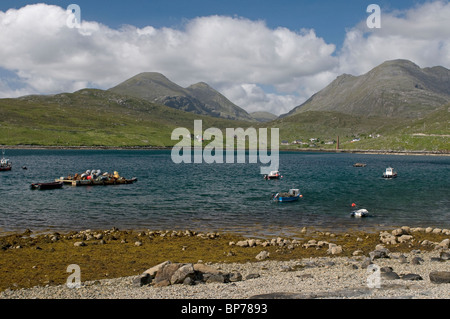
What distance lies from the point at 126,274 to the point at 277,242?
14255 mm

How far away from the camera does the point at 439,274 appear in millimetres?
21422

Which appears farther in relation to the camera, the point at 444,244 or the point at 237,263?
the point at 444,244

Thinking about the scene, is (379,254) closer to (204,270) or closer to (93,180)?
(204,270)

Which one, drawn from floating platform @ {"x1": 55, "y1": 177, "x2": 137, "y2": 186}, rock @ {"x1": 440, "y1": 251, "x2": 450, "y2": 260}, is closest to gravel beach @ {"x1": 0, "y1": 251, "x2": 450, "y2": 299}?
rock @ {"x1": 440, "y1": 251, "x2": 450, "y2": 260}

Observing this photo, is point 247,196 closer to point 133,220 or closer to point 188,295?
point 133,220

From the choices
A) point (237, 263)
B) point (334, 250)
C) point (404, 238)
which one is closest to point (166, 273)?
point (237, 263)

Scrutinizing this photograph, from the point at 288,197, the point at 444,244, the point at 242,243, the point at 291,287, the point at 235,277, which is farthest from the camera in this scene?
the point at 288,197

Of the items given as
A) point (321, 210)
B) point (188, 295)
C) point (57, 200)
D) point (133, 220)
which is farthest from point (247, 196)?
point (188, 295)

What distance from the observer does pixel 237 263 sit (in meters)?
28.1

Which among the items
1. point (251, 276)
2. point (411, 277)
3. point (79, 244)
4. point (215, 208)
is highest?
point (411, 277)

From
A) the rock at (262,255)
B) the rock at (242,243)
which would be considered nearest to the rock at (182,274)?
the rock at (262,255)

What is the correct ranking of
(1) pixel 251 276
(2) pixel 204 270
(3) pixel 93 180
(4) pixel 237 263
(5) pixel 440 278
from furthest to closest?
1. (3) pixel 93 180
2. (4) pixel 237 263
3. (1) pixel 251 276
4. (2) pixel 204 270
5. (5) pixel 440 278

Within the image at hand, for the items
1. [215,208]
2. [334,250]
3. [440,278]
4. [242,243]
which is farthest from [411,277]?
[215,208]

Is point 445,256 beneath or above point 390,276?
beneath
